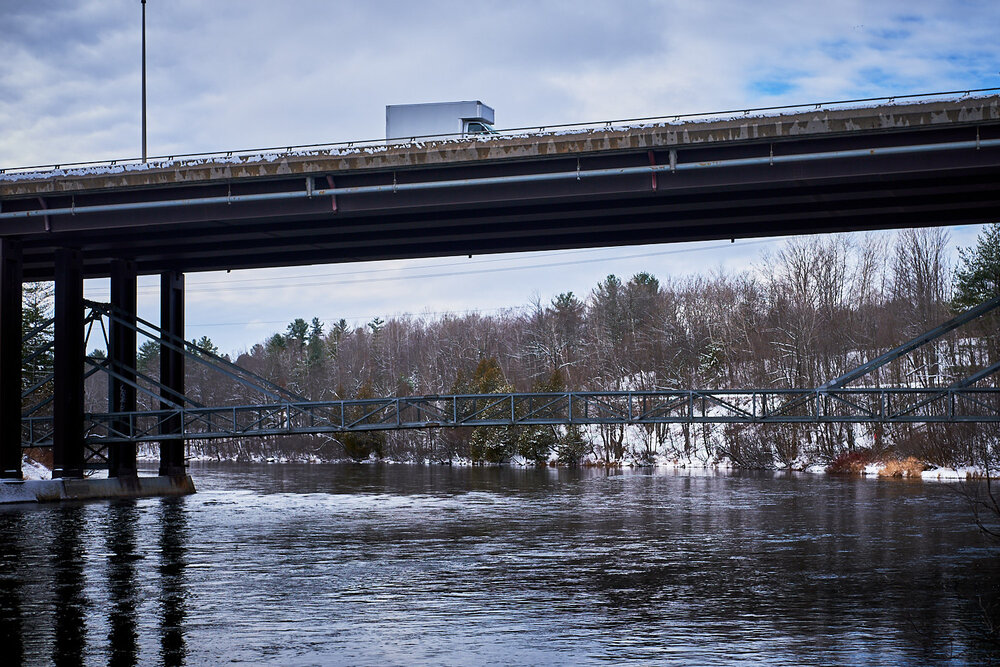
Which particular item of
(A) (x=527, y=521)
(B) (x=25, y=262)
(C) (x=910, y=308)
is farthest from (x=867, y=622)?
(C) (x=910, y=308)

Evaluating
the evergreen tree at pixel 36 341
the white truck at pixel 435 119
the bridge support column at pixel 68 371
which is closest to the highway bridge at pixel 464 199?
the bridge support column at pixel 68 371

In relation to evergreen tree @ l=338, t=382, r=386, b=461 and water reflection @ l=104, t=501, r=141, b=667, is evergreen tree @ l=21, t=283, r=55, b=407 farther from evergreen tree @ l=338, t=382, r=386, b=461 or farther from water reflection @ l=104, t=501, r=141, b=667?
water reflection @ l=104, t=501, r=141, b=667

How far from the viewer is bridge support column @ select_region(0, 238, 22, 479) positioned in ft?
108

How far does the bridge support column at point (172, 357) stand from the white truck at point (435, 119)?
13.5 metres

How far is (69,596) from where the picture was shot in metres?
15.7

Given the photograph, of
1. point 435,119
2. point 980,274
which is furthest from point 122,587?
point 980,274

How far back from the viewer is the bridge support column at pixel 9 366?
33031 millimetres

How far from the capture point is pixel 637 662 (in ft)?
35.4

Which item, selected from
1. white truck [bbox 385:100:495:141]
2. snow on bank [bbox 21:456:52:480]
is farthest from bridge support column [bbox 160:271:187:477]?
white truck [bbox 385:100:495:141]

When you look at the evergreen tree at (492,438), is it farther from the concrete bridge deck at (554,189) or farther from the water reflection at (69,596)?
the water reflection at (69,596)

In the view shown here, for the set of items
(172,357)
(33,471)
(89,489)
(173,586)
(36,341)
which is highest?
(36,341)

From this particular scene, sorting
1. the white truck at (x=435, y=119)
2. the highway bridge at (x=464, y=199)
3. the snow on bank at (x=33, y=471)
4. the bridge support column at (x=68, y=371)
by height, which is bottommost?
the snow on bank at (x=33, y=471)

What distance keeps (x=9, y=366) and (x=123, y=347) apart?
261 inches

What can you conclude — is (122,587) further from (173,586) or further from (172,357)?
(172,357)
